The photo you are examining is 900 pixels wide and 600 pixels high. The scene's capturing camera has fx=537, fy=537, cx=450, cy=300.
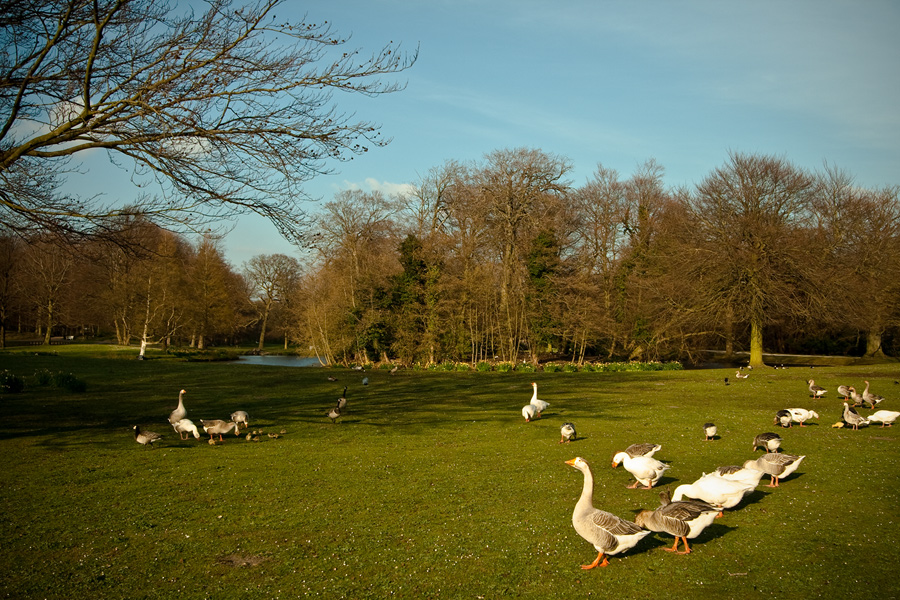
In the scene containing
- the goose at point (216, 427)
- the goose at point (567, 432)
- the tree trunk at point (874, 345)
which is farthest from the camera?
the tree trunk at point (874, 345)

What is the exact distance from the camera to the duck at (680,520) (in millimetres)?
6426

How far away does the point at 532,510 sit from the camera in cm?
794

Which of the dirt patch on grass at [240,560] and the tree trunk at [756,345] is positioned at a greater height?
the tree trunk at [756,345]

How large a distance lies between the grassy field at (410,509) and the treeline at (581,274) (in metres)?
18.4

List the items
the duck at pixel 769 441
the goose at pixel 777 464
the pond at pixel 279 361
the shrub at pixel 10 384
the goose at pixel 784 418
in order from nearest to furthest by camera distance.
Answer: the goose at pixel 777 464 < the duck at pixel 769 441 < the goose at pixel 784 418 < the shrub at pixel 10 384 < the pond at pixel 279 361

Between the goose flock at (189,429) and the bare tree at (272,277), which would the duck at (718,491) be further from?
the bare tree at (272,277)

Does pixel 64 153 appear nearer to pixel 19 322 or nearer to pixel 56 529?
pixel 56 529

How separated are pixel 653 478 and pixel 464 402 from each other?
1160 centimetres

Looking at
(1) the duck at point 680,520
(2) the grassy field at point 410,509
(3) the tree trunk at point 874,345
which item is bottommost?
(2) the grassy field at point 410,509

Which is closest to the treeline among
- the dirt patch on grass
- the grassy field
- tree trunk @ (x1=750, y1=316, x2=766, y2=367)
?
tree trunk @ (x1=750, y1=316, x2=766, y2=367)

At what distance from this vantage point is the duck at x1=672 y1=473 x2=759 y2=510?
7.63 metres

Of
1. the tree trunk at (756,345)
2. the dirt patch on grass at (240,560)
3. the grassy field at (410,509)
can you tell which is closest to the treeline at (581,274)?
the tree trunk at (756,345)

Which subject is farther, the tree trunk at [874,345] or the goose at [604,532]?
the tree trunk at [874,345]

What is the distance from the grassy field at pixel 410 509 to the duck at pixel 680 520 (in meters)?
→ 0.29
